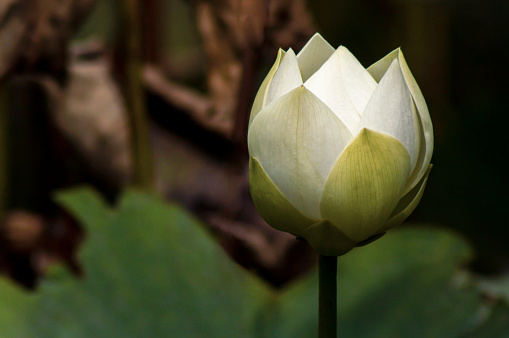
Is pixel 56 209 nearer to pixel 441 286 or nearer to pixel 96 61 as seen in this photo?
pixel 96 61

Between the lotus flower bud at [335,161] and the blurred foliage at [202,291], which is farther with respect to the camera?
the blurred foliage at [202,291]

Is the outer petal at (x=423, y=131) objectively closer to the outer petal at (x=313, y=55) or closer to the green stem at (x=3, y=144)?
the outer petal at (x=313, y=55)

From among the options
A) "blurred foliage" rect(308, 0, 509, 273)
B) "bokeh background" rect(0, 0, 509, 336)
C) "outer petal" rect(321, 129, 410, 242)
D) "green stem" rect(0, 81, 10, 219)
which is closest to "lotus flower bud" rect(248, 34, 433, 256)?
"outer petal" rect(321, 129, 410, 242)

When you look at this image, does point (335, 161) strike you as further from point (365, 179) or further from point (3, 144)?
point (3, 144)

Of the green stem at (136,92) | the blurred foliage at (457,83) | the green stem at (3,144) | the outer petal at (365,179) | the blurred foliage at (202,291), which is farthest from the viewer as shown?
the blurred foliage at (457,83)

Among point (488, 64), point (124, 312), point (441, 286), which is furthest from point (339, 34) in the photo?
point (124, 312)

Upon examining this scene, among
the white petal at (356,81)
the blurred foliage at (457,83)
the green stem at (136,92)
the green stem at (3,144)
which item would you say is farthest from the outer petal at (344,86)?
the blurred foliage at (457,83)

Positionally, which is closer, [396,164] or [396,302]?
[396,164]
